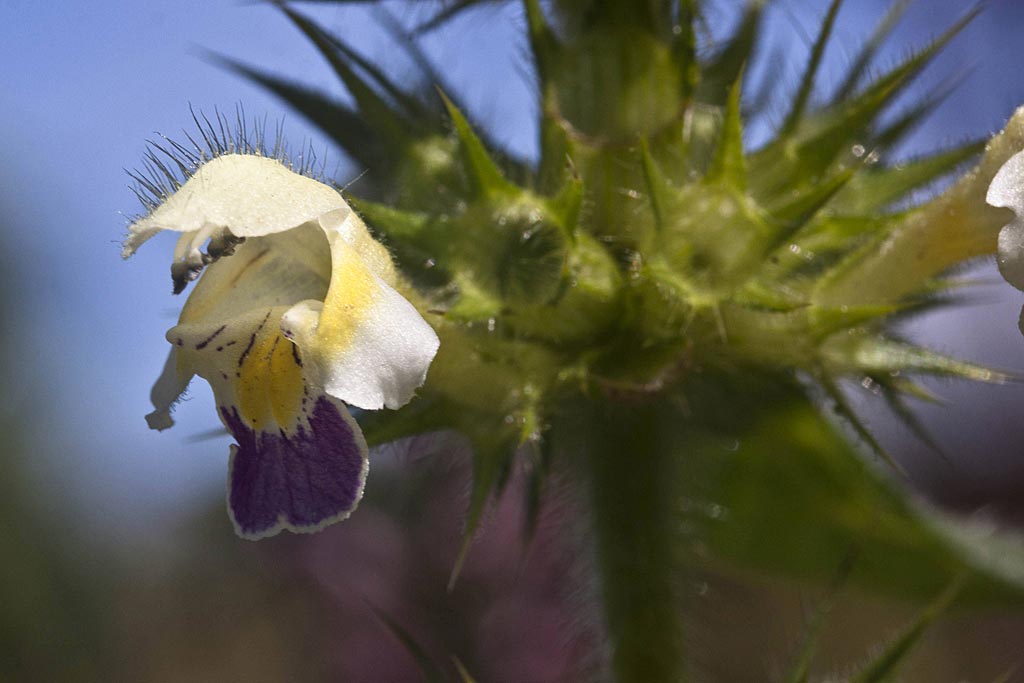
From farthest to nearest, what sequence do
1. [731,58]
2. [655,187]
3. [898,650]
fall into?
1. [731,58]
2. [898,650]
3. [655,187]

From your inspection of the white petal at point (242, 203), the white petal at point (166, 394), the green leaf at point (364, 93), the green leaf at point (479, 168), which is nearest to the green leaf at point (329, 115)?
the green leaf at point (364, 93)

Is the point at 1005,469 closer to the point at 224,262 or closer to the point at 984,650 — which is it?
the point at 984,650

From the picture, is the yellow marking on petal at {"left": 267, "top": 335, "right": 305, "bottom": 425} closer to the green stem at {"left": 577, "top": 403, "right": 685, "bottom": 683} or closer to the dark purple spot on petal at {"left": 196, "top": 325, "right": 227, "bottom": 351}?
the dark purple spot on petal at {"left": 196, "top": 325, "right": 227, "bottom": 351}

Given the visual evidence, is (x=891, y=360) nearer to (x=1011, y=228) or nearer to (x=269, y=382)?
(x=1011, y=228)

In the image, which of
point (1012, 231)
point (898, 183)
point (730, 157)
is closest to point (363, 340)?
point (730, 157)

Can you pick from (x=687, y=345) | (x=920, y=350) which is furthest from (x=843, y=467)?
(x=687, y=345)

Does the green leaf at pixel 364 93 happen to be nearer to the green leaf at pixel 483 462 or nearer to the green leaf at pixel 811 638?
the green leaf at pixel 483 462
